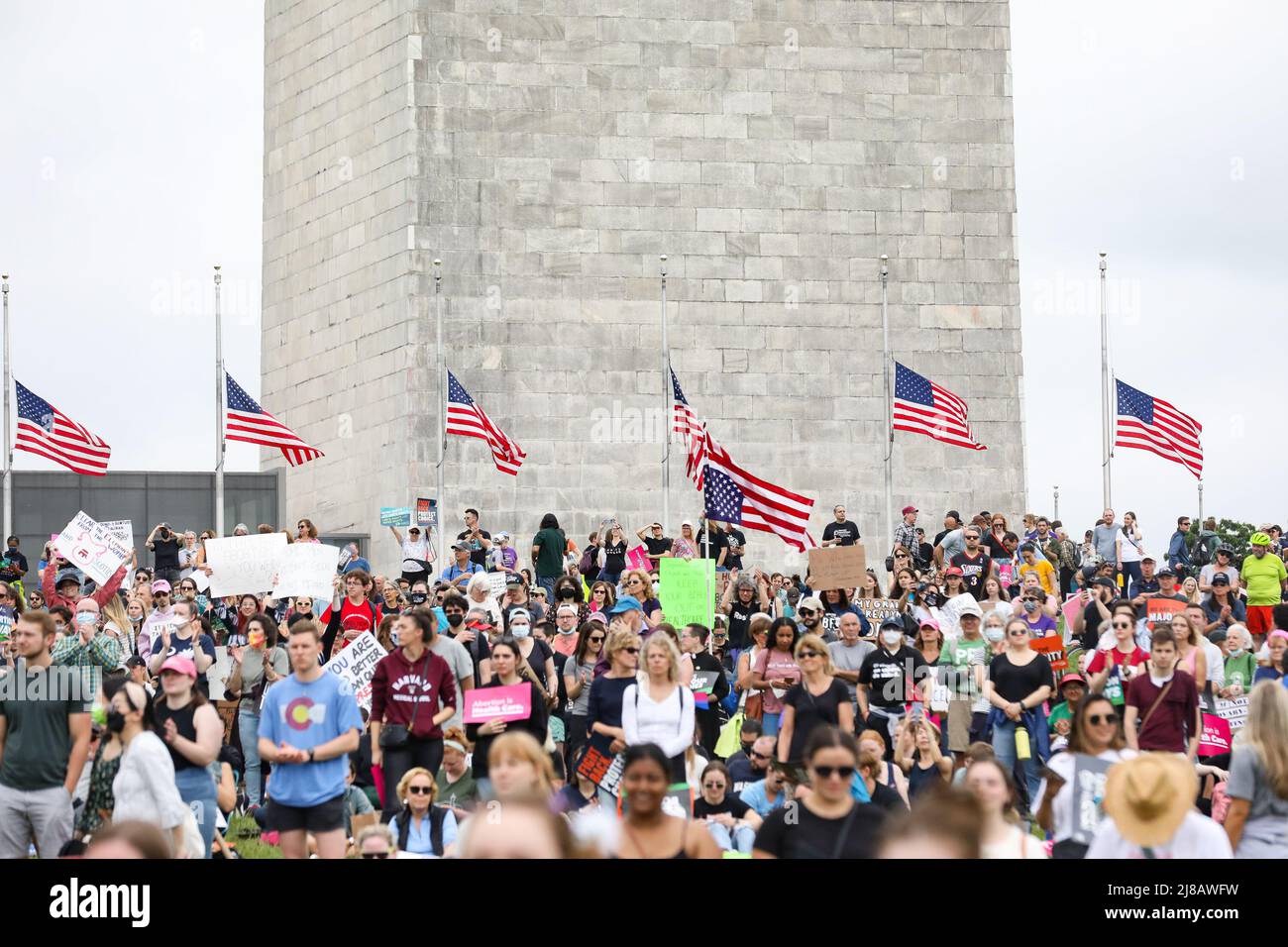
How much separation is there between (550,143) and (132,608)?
16834 millimetres

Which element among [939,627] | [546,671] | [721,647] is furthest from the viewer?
[721,647]

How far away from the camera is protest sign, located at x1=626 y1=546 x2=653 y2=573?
29609mm

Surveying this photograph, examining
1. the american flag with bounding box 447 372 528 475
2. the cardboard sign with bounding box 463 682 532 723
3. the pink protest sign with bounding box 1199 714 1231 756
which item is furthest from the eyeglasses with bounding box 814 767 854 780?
the american flag with bounding box 447 372 528 475

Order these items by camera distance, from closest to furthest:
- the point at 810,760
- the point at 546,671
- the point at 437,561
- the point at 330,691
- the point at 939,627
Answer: the point at 810,760 → the point at 330,691 → the point at 546,671 → the point at 939,627 → the point at 437,561

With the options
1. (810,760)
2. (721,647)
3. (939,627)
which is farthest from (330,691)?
(721,647)

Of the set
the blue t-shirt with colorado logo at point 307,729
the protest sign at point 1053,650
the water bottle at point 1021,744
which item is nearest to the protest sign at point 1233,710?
the water bottle at point 1021,744

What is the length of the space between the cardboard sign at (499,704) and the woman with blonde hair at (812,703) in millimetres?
1869

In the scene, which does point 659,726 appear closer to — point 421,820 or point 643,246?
point 421,820

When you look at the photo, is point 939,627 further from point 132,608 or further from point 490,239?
point 490,239

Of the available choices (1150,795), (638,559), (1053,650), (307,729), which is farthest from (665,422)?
(1150,795)

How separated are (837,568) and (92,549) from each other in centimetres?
785

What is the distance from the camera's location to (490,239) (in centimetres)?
3912

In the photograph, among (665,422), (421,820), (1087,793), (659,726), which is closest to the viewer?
(1087,793)

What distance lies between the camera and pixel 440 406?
1507 inches
